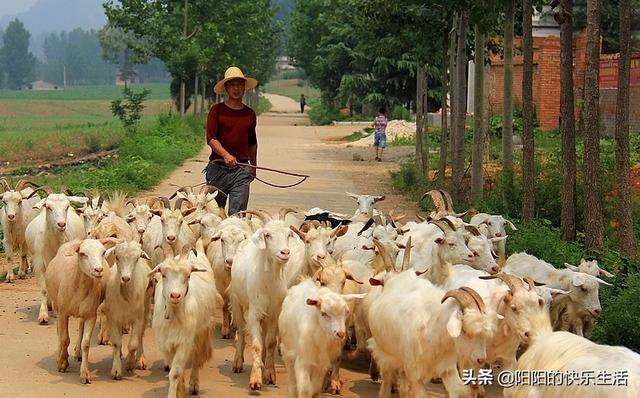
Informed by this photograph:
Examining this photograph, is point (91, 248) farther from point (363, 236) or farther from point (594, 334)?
point (594, 334)

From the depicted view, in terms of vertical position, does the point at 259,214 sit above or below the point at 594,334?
above

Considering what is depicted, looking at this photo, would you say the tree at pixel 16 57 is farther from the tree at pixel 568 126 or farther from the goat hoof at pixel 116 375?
the goat hoof at pixel 116 375

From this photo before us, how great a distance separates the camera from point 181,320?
29.1 ft

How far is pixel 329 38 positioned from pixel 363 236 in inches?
1793

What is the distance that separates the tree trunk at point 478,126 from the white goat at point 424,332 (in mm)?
8463

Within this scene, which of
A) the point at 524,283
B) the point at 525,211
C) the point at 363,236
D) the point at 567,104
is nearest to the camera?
the point at 524,283

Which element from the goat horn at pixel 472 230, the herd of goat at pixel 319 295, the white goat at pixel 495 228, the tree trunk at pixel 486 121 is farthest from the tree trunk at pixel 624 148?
the tree trunk at pixel 486 121

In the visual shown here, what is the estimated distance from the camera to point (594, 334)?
9289 mm

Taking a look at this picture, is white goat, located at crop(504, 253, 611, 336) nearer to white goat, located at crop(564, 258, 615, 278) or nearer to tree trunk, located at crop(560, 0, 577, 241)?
white goat, located at crop(564, 258, 615, 278)

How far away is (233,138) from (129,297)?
11.0ft

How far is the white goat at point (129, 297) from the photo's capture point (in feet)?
31.3

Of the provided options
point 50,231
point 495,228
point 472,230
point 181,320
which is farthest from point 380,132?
point 181,320

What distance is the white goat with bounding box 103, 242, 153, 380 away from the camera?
31.3 ft

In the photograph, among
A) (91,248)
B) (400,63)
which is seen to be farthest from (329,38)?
(91,248)
